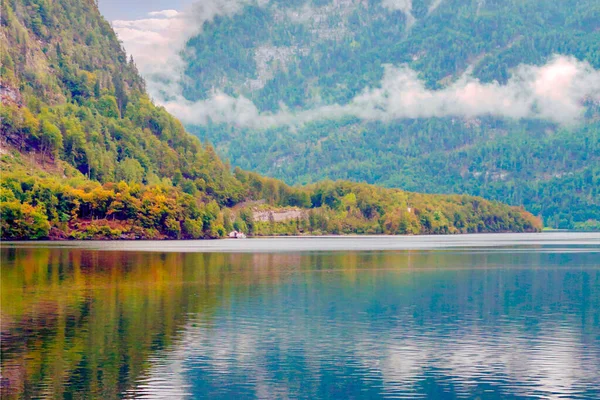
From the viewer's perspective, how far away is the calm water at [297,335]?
136 feet

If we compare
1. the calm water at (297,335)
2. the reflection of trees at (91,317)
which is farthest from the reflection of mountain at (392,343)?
the reflection of trees at (91,317)

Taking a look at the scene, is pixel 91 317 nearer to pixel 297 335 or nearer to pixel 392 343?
pixel 297 335

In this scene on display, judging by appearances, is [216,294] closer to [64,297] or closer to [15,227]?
[64,297]

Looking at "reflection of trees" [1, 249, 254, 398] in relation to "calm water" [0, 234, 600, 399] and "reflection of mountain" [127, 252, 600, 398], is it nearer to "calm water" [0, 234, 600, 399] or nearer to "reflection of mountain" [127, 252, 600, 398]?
"calm water" [0, 234, 600, 399]

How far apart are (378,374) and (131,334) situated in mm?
16500

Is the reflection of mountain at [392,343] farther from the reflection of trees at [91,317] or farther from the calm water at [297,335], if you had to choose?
the reflection of trees at [91,317]

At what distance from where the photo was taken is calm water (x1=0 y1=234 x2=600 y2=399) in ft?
136

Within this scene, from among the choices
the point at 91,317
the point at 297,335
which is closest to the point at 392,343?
the point at 297,335

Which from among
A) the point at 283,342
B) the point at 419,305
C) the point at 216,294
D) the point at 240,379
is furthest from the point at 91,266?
the point at 240,379

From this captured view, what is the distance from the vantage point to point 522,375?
43750 millimetres

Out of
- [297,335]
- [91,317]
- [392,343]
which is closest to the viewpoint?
[392,343]

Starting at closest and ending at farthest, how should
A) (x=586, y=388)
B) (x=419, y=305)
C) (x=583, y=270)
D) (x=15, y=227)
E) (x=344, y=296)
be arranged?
1. (x=586, y=388)
2. (x=419, y=305)
3. (x=344, y=296)
4. (x=583, y=270)
5. (x=15, y=227)

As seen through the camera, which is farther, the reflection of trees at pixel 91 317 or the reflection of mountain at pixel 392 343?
the reflection of trees at pixel 91 317

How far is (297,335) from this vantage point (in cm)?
5525
